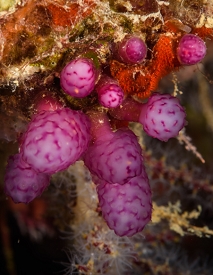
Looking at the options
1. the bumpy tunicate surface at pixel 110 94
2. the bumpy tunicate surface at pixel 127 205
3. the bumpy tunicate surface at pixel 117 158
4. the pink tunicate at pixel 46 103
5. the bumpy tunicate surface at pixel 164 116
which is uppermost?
the bumpy tunicate surface at pixel 110 94

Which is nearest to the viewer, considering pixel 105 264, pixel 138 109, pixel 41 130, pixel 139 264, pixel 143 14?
pixel 41 130

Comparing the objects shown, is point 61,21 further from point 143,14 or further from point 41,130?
point 41,130

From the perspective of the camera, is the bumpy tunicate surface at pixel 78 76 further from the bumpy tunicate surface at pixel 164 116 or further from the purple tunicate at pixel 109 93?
the bumpy tunicate surface at pixel 164 116

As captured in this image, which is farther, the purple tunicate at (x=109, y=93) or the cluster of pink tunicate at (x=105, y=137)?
the purple tunicate at (x=109, y=93)

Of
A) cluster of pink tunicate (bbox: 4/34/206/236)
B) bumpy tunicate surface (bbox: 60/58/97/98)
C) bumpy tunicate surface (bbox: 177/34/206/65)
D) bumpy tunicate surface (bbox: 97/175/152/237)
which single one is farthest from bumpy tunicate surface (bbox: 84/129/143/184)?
bumpy tunicate surface (bbox: 177/34/206/65)

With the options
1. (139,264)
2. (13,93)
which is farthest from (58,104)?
(139,264)

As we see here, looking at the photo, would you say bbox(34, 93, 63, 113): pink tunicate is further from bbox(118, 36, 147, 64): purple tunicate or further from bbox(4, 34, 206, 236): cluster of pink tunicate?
bbox(118, 36, 147, 64): purple tunicate

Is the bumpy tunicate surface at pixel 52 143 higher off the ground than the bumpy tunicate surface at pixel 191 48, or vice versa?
the bumpy tunicate surface at pixel 191 48

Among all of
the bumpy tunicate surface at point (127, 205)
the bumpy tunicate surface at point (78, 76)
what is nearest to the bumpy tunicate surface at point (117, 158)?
the bumpy tunicate surface at point (127, 205)
